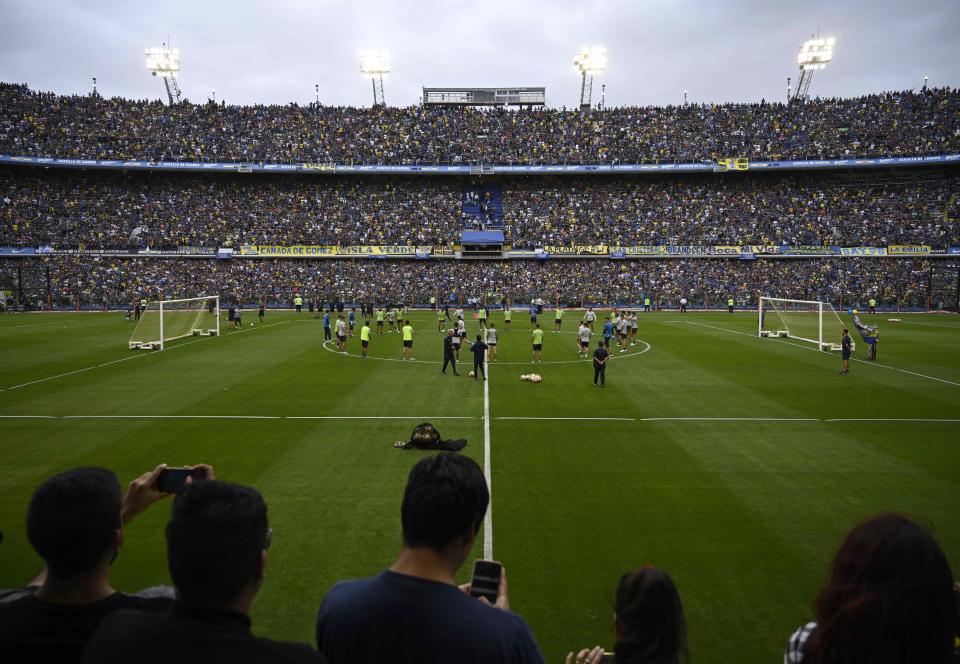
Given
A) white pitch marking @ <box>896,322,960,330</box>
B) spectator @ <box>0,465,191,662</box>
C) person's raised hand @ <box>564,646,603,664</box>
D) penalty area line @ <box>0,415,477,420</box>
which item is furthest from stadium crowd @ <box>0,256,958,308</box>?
spectator @ <box>0,465,191,662</box>

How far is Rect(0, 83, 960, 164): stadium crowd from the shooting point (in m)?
68.0

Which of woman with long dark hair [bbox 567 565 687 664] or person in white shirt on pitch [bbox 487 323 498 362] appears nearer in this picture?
woman with long dark hair [bbox 567 565 687 664]

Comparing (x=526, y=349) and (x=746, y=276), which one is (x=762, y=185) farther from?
(x=526, y=349)

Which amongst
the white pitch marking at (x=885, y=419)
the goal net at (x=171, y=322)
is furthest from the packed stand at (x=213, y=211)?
the white pitch marking at (x=885, y=419)

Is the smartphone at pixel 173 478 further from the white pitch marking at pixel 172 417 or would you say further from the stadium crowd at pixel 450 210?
the stadium crowd at pixel 450 210

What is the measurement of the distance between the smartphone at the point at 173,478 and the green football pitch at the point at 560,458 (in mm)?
3622

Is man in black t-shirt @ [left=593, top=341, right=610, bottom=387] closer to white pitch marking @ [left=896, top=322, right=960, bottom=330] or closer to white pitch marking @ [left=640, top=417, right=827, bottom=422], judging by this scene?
white pitch marking @ [left=640, top=417, right=827, bottom=422]

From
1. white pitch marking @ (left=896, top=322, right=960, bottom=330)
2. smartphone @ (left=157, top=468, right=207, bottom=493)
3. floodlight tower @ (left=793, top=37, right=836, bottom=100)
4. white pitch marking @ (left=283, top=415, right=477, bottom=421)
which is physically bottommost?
white pitch marking @ (left=283, top=415, right=477, bottom=421)

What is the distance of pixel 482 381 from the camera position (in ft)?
74.3

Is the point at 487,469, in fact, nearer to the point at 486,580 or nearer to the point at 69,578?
the point at 486,580

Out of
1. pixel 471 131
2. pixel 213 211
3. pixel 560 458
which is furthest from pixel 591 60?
pixel 560 458

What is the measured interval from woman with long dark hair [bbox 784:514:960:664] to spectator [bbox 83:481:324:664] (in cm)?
193

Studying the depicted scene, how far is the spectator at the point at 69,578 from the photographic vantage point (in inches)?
104

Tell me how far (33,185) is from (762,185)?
7972 cm
